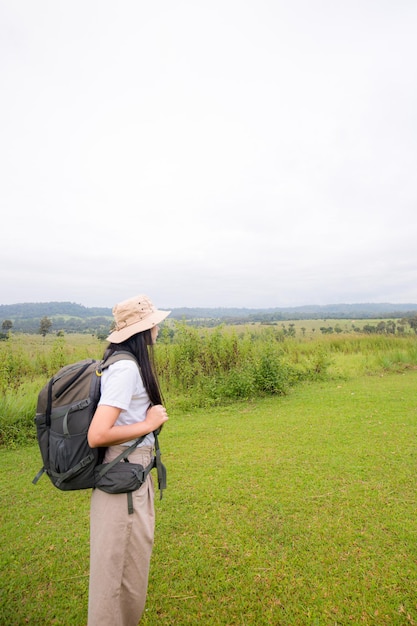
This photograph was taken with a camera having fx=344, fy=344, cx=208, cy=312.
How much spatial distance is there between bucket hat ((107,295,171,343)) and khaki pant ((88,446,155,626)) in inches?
26.8

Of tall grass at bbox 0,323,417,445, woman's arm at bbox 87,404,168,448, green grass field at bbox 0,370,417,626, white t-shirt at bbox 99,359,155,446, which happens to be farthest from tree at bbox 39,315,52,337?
woman's arm at bbox 87,404,168,448

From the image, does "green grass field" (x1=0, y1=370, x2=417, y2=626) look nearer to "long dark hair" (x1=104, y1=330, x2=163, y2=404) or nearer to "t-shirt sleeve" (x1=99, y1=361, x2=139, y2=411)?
"long dark hair" (x1=104, y1=330, x2=163, y2=404)

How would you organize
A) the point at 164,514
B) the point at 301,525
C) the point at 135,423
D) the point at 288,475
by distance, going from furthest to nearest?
the point at 288,475 < the point at 164,514 < the point at 301,525 < the point at 135,423

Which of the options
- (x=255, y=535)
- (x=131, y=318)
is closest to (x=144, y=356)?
(x=131, y=318)

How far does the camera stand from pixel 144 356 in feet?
7.01

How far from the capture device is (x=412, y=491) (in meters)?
4.27

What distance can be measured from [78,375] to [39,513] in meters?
3.22

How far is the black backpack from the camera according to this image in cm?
192

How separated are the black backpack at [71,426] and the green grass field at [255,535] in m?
1.70

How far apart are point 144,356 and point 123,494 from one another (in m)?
0.79

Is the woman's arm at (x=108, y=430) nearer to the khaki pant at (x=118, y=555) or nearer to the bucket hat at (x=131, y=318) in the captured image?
the khaki pant at (x=118, y=555)

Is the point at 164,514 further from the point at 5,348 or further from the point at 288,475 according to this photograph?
the point at 5,348

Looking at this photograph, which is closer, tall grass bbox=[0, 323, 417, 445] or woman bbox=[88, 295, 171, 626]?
woman bbox=[88, 295, 171, 626]

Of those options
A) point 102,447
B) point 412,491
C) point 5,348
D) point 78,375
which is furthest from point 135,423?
point 5,348
